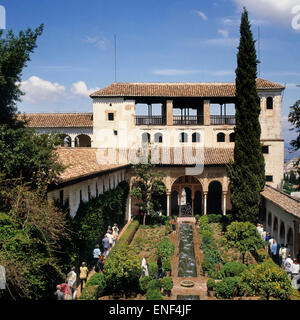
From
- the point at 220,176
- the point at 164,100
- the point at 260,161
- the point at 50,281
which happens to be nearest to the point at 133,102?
the point at 164,100

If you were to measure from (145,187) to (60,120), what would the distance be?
13019 millimetres

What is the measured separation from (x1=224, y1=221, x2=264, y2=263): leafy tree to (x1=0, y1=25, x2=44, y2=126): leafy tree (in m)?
11.2

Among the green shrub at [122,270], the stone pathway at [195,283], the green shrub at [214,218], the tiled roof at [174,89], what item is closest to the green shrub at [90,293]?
the green shrub at [122,270]

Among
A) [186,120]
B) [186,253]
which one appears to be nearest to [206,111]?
[186,120]

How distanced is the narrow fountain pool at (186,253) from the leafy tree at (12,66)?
1025 centimetres

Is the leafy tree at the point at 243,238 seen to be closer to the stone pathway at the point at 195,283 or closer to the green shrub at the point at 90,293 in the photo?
the stone pathway at the point at 195,283

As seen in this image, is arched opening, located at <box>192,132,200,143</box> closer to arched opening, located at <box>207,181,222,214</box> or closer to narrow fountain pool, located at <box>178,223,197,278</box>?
arched opening, located at <box>207,181,222,214</box>

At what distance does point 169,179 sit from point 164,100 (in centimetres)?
770

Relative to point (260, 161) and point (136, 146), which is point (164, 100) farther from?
point (260, 161)

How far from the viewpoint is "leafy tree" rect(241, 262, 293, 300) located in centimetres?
1047

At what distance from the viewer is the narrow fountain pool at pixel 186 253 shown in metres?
16.3

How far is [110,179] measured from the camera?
21.2m

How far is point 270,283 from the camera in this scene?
10.5 meters

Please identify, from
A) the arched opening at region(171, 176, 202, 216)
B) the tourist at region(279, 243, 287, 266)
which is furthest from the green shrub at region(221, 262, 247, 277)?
the arched opening at region(171, 176, 202, 216)
